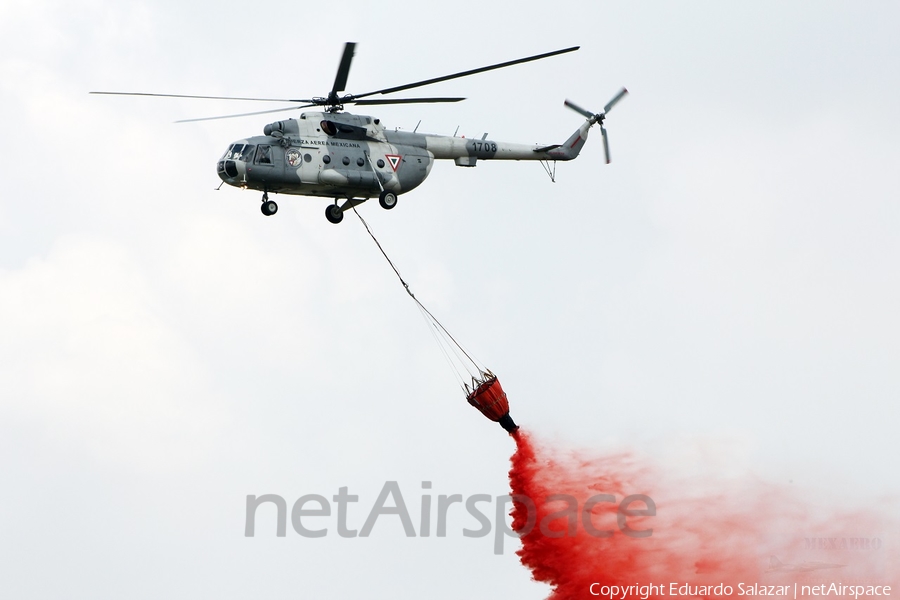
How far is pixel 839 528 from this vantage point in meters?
52.9

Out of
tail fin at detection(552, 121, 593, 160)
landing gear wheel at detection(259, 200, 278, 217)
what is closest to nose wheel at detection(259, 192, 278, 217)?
landing gear wheel at detection(259, 200, 278, 217)

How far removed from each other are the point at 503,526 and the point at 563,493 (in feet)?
8.04

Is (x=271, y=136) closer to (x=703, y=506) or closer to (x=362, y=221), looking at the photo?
A: (x=362, y=221)

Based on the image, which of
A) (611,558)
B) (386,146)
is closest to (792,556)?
(611,558)

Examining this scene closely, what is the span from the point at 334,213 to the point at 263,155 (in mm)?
3113

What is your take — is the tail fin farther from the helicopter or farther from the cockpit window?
the cockpit window

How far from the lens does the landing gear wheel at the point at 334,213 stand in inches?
A: 2012

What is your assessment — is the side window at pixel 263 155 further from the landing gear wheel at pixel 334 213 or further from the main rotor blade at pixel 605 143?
the main rotor blade at pixel 605 143

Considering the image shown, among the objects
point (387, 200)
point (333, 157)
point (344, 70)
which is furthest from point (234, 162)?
point (387, 200)

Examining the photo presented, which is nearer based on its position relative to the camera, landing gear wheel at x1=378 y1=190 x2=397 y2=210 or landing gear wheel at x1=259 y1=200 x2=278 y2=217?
landing gear wheel at x1=259 y1=200 x2=278 y2=217

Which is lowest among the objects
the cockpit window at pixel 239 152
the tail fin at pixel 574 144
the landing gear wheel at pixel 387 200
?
the cockpit window at pixel 239 152

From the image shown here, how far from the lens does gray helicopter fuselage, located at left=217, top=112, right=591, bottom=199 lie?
48.8 m

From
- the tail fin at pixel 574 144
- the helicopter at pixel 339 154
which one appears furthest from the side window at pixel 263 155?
the tail fin at pixel 574 144

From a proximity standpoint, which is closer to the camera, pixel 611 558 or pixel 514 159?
pixel 611 558
